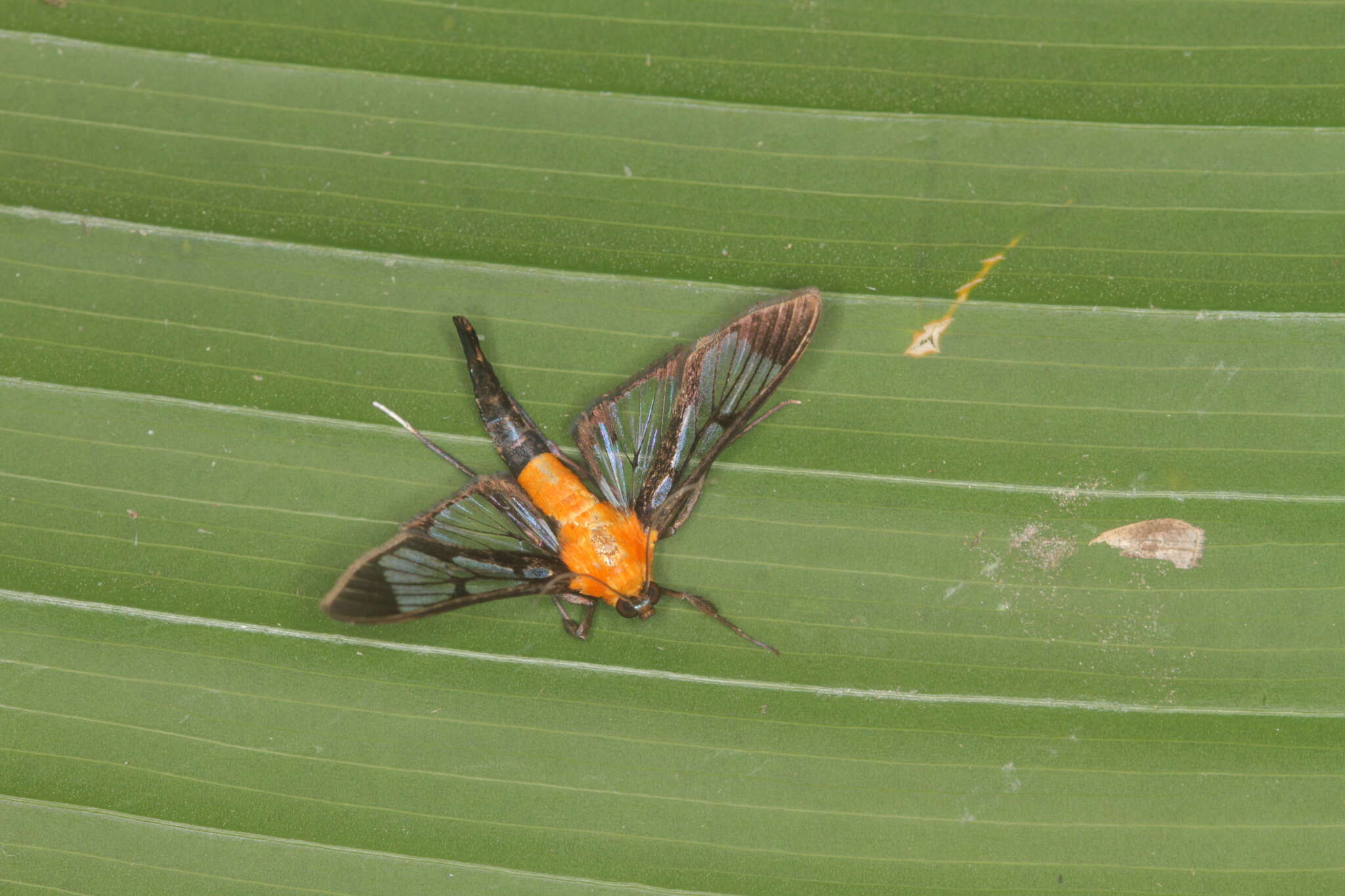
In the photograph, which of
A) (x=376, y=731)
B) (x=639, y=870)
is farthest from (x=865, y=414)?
(x=376, y=731)

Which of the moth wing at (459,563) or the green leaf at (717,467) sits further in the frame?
the green leaf at (717,467)

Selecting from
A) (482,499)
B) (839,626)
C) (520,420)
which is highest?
(520,420)

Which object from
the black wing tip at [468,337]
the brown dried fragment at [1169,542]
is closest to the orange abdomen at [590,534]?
the black wing tip at [468,337]

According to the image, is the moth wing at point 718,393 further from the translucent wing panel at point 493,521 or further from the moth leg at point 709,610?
the translucent wing panel at point 493,521

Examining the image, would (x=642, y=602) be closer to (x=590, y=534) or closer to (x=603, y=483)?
(x=590, y=534)

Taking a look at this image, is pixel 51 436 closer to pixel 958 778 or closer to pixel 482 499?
pixel 482 499

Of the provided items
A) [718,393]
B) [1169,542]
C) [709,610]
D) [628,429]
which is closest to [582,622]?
[709,610]

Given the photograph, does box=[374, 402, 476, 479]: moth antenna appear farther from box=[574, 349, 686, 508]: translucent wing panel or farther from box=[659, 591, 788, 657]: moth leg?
box=[659, 591, 788, 657]: moth leg
